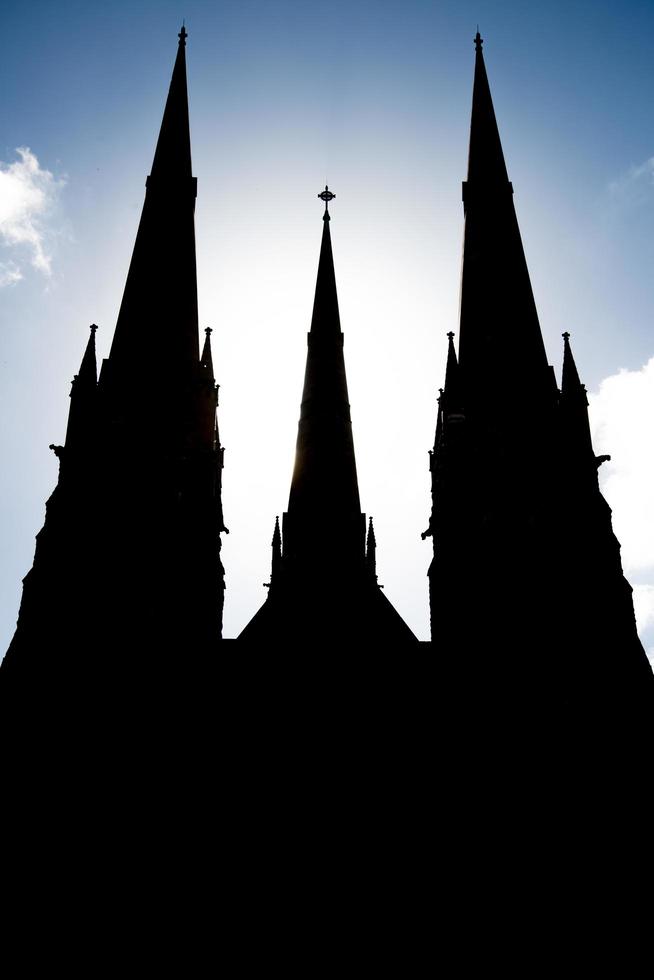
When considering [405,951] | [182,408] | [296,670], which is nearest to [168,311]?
[182,408]

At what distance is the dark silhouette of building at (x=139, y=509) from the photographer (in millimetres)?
18078

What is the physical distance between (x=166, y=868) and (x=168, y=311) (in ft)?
37.5

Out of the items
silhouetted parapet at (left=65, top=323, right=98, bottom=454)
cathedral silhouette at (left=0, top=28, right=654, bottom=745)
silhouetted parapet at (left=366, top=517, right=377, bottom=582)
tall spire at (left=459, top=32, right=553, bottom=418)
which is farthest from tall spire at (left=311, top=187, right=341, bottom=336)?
silhouetted parapet at (left=65, top=323, right=98, bottom=454)

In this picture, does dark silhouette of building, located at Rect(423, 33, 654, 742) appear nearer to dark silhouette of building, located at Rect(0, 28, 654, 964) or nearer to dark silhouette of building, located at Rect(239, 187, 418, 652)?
dark silhouette of building, located at Rect(0, 28, 654, 964)

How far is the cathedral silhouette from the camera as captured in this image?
17.8 m

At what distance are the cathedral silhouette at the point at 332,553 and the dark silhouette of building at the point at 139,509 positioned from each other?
0.04m

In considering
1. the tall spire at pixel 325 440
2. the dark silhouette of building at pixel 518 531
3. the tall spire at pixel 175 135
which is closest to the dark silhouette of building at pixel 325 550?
the tall spire at pixel 325 440

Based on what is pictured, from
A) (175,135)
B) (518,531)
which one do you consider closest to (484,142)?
(175,135)

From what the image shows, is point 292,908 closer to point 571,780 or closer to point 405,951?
point 405,951

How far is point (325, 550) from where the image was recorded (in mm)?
21500

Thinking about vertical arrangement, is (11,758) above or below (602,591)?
below

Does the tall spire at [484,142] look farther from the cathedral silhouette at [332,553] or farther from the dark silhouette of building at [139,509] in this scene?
the dark silhouette of building at [139,509]

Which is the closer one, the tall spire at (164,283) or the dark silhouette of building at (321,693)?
the dark silhouette of building at (321,693)

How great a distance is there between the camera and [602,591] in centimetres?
1828
